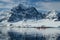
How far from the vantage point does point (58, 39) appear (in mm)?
49531

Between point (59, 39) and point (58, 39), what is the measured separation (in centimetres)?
67

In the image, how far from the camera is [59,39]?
50125mm
